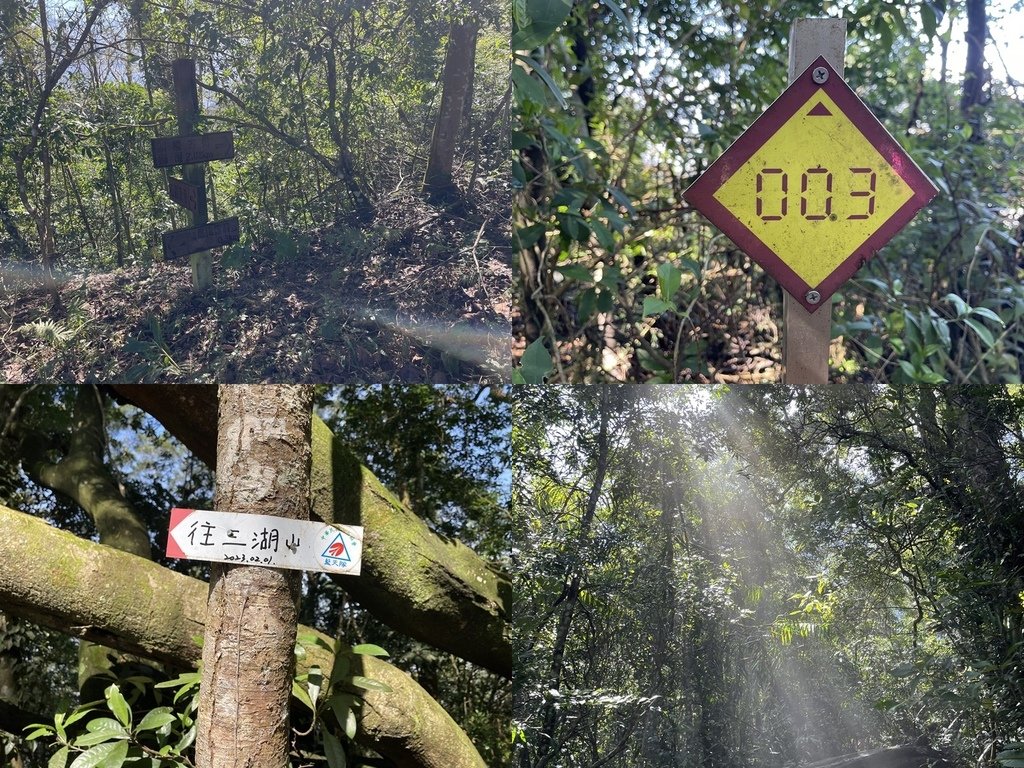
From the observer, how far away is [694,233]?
327 centimetres

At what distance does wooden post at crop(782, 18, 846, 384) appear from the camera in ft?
5.82

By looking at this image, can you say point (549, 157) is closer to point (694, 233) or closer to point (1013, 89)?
point (694, 233)

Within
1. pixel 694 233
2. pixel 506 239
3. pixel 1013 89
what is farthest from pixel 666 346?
pixel 1013 89

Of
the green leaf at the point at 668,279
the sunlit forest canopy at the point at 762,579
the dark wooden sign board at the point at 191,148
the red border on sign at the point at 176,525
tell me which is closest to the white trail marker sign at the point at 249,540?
the red border on sign at the point at 176,525

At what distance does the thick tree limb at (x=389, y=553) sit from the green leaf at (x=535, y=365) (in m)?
0.58

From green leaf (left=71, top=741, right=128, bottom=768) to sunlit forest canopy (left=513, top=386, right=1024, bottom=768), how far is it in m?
0.79

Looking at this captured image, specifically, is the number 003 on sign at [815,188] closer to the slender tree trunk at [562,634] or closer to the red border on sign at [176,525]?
the slender tree trunk at [562,634]

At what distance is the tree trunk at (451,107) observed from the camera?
179cm

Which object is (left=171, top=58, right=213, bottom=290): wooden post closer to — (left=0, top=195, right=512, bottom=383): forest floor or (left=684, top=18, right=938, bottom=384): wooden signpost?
(left=0, top=195, right=512, bottom=383): forest floor

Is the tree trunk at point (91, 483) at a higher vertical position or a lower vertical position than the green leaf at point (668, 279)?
lower

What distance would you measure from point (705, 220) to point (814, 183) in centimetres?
143

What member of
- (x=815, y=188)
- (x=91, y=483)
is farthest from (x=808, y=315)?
(x=91, y=483)

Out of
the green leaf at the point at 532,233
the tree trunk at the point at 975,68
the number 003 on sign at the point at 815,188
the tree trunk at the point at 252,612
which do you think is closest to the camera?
the tree trunk at the point at 252,612

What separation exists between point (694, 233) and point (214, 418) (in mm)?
1868
